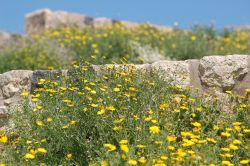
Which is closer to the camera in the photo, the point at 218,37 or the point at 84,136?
the point at 84,136

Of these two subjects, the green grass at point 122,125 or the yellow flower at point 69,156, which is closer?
the green grass at point 122,125

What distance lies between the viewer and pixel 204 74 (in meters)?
6.50

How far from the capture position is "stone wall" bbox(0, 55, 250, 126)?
254 inches

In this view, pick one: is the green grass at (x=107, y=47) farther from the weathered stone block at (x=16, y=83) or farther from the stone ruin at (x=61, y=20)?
the weathered stone block at (x=16, y=83)

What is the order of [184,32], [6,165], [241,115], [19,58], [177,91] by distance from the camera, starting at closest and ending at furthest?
[6,165]
[241,115]
[177,91]
[19,58]
[184,32]

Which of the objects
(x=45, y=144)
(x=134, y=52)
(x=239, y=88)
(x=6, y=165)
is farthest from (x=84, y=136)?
(x=134, y=52)

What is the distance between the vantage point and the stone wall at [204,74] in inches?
254

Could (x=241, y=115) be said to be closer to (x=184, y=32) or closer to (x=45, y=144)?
(x=45, y=144)

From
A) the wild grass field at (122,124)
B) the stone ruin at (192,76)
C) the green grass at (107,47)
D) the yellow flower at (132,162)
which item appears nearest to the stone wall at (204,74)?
the stone ruin at (192,76)

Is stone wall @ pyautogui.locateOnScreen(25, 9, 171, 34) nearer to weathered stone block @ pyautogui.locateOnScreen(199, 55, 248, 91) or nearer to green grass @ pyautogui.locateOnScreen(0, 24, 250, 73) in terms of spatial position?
green grass @ pyautogui.locateOnScreen(0, 24, 250, 73)

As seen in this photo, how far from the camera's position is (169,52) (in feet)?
37.9

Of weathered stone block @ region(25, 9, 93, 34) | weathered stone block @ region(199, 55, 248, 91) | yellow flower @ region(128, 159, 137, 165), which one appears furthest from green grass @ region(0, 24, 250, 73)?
yellow flower @ region(128, 159, 137, 165)

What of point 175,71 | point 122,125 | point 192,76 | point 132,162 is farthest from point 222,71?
point 132,162

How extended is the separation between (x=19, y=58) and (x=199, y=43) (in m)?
3.96
